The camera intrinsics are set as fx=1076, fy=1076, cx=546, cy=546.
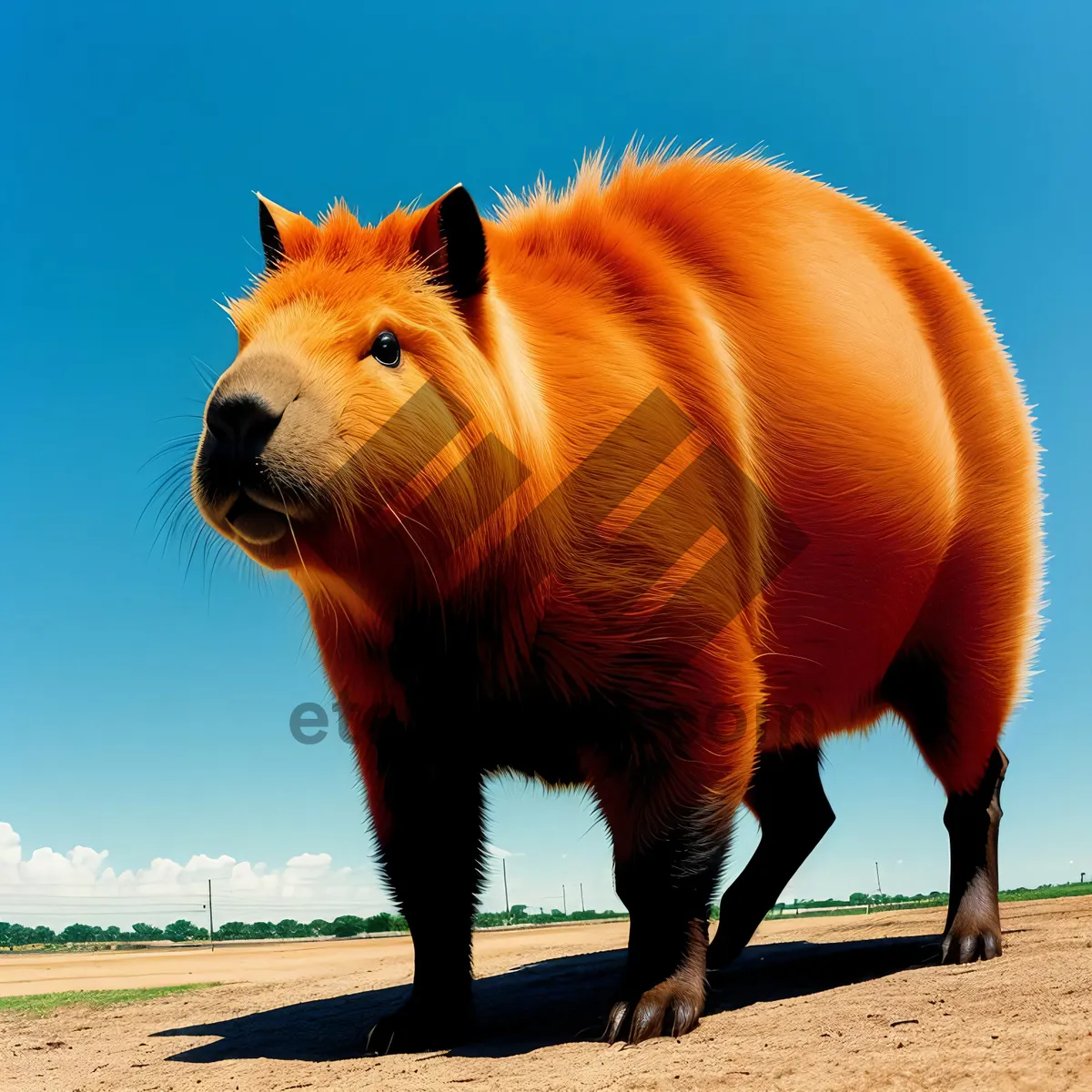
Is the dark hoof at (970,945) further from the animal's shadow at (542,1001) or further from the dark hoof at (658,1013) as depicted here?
the dark hoof at (658,1013)

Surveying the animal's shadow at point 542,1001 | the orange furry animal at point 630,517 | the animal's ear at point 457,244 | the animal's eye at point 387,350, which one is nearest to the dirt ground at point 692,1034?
the animal's shadow at point 542,1001

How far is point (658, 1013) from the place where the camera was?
148 inches

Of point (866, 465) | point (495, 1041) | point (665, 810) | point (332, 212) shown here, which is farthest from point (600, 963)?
point (332, 212)

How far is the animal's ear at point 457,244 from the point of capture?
394 cm

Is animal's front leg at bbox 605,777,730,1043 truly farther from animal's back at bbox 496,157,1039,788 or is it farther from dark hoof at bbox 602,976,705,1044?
animal's back at bbox 496,157,1039,788

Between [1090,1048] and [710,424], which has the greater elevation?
[710,424]

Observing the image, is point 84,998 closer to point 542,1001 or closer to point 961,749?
point 542,1001

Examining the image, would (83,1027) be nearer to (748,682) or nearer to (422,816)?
(422,816)

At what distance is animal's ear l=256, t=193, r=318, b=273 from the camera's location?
4145 millimetres

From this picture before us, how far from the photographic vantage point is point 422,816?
429 cm

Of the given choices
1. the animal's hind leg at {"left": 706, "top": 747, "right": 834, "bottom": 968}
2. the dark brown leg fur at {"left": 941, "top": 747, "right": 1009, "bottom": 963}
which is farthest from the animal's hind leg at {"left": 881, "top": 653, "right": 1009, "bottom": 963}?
the animal's hind leg at {"left": 706, "top": 747, "right": 834, "bottom": 968}

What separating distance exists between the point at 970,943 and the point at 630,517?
2.63 m

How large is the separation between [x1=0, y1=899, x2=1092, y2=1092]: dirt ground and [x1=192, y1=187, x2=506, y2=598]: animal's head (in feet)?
6.25

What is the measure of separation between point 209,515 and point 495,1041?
230cm
